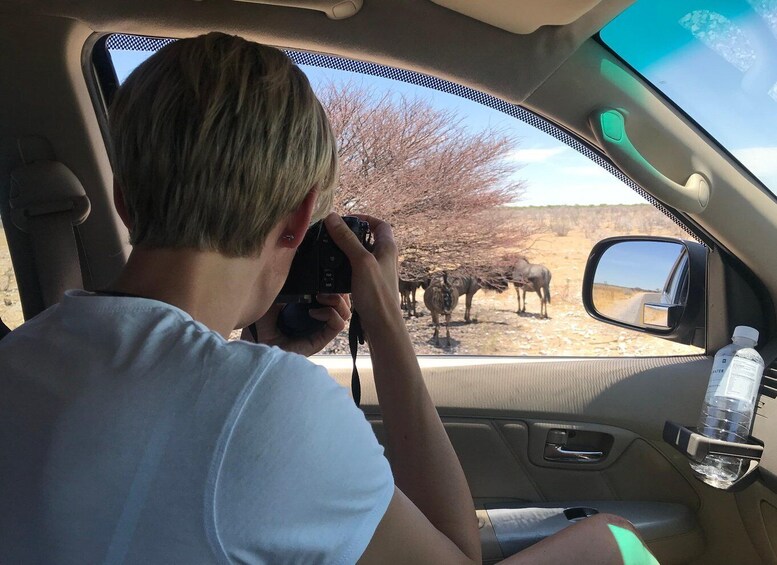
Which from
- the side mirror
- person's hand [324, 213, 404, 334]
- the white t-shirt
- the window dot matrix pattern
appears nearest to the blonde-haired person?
the white t-shirt

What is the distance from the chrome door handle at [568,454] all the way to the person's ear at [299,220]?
149 centimetres

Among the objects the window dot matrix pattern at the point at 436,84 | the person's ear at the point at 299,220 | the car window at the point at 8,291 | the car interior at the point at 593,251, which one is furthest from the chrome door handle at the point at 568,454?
the car window at the point at 8,291

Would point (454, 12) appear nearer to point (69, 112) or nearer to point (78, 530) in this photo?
point (69, 112)

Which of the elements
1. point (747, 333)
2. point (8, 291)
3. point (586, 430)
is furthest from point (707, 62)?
point (8, 291)

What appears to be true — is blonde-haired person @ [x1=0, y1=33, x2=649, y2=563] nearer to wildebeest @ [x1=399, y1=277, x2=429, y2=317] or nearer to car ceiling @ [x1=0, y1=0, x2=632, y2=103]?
car ceiling @ [x1=0, y1=0, x2=632, y2=103]

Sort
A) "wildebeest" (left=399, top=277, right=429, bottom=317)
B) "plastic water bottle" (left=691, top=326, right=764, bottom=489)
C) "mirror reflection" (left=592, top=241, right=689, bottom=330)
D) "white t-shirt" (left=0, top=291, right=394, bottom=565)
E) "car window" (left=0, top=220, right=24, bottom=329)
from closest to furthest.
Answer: "white t-shirt" (left=0, top=291, right=394, bottom=565), "plastic water bottle" (left=691, top=326, right=764, bottom=489), "car window" (left=0, top=220, right=24, bottom=329), "mirror reflection" (left=592, top=241, right=689, bottom=330), "wildebeest" (left=399, top=277, right=429, bottom=317)

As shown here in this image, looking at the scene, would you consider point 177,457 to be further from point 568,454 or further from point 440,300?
point 440,300

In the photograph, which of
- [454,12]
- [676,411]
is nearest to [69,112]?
[454,12]

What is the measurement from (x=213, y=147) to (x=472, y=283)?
69.1 inches

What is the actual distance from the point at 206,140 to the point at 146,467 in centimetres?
48

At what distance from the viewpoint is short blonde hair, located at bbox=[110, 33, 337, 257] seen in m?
1.03

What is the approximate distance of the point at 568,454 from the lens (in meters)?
2.31

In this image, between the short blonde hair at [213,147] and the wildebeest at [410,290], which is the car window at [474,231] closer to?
the wildebeest at [410,290]

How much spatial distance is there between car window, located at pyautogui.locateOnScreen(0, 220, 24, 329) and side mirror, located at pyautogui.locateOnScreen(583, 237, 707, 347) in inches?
71.7
